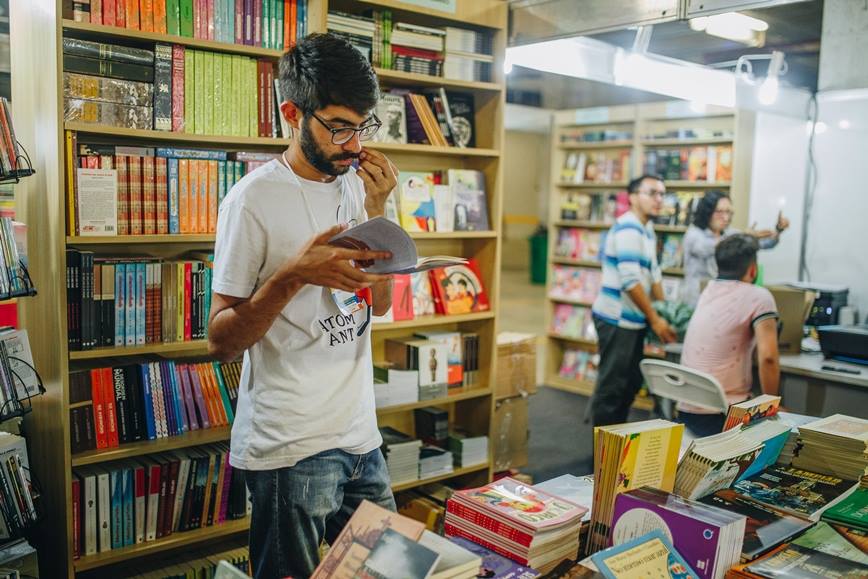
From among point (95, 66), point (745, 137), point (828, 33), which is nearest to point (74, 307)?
point (95, 66)

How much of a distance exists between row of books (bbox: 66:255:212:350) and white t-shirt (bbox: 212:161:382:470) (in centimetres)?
103

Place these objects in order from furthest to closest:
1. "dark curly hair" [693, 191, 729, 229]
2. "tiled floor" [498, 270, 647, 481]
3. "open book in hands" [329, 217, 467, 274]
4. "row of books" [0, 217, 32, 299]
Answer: "dark curly hair" [693, 191, 729, 229] < "tiled floor" [498, 270, 647, 481] < "row of books" [0, 217, 32, 299] < "open book in hands" [329, 217, 467, 274]

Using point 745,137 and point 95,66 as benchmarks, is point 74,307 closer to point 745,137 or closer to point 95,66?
point 95,66

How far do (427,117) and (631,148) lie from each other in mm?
3437

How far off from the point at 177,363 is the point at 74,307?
440mm

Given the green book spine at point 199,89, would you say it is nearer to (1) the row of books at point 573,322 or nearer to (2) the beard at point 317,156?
(2) the beard at point 317,156

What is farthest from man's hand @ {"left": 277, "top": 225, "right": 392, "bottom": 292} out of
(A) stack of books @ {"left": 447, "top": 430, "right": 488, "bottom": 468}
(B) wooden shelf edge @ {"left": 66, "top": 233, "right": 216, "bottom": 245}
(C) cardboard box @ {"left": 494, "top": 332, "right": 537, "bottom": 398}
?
(C) cardboard box @ {"left": 494, "top": 332, "right": 537, "bottom": 398}

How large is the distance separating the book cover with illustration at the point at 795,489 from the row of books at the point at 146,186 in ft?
6.27

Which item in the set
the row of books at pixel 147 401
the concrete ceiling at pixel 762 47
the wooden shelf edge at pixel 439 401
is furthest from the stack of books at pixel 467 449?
the concrete ceiling at pixel 762 47

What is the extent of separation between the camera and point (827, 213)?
571 cm

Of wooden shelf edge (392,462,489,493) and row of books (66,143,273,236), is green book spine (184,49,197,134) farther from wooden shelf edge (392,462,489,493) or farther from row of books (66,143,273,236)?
A: wooden shelf edge (392,462,489,493)

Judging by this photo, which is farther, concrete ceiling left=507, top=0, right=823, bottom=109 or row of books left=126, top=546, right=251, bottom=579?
concrete ceiling left=507, top=0, right=823, bottom=109

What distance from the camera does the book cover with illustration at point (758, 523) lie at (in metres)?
1.57

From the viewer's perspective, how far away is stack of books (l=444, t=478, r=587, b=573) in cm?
154
